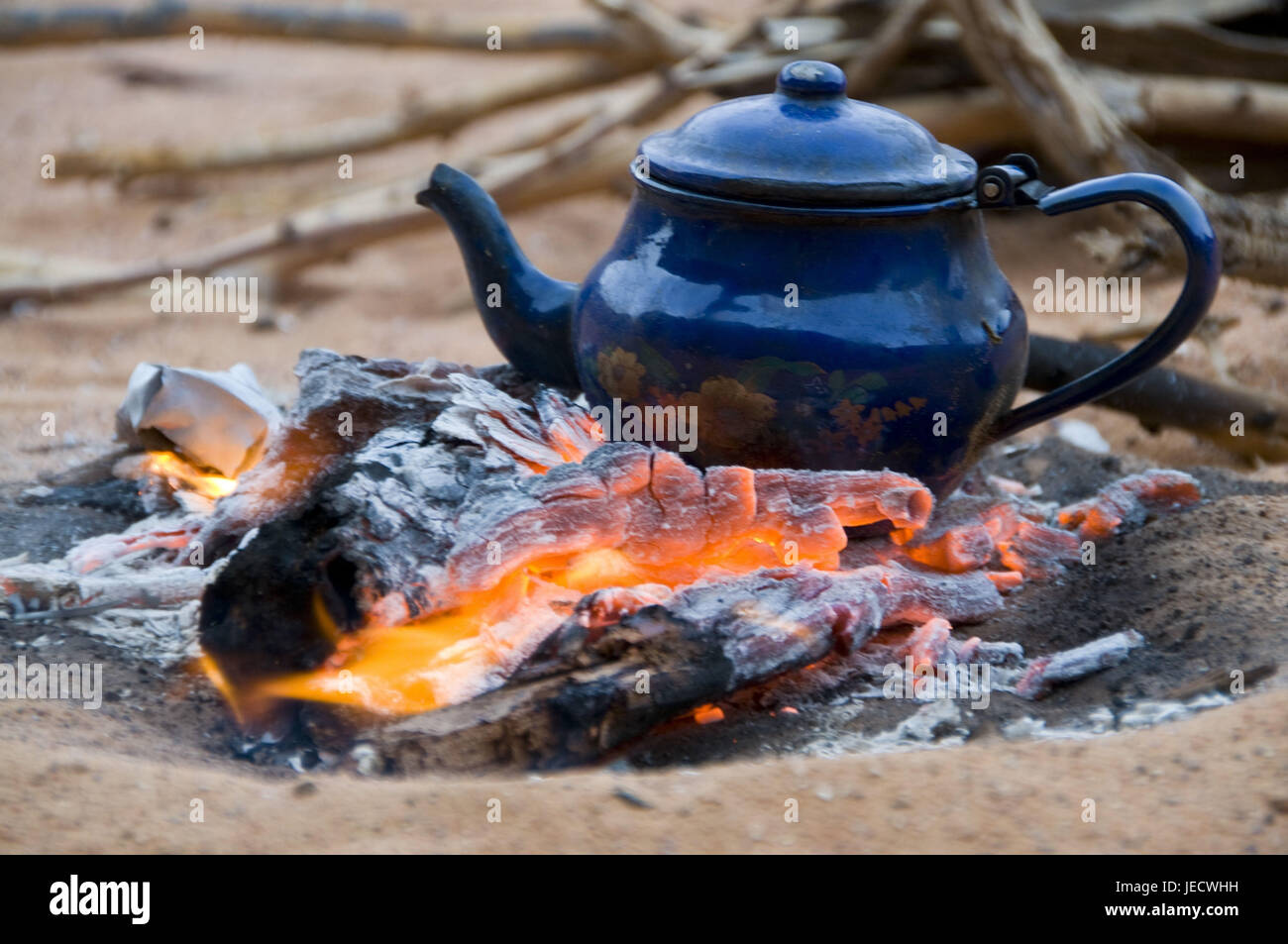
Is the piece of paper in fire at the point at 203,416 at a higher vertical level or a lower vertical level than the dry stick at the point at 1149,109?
lower

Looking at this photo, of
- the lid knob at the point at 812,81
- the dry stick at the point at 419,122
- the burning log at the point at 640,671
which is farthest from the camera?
the dry stick at the point at 419,122

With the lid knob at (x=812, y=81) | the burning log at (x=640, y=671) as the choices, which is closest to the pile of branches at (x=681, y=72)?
the lid knob at (x=812, y=81)

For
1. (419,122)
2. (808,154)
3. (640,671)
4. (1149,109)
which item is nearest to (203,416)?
(640,671)

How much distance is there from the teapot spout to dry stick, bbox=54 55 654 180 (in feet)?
11.8

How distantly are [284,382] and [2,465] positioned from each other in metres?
1.16

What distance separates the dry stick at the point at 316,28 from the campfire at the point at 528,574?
3902mm

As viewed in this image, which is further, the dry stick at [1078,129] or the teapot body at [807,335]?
the dry stick at [1078,129]

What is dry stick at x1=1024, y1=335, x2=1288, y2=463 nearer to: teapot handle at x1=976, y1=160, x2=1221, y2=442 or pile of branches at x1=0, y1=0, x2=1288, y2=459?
teapot handle at x1=976, y1=160, x2=1221, y2=442

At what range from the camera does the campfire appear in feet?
6.88

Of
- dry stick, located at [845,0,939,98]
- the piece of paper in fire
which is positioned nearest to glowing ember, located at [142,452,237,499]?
the piece of paper in fire

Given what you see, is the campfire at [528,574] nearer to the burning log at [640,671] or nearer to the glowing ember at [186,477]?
the burning log at [640,671]

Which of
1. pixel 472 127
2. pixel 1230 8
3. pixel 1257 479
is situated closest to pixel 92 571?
pixel 1257 479

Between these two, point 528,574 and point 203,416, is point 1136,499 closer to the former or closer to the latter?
point 528,574

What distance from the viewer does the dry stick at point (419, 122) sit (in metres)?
6.23
